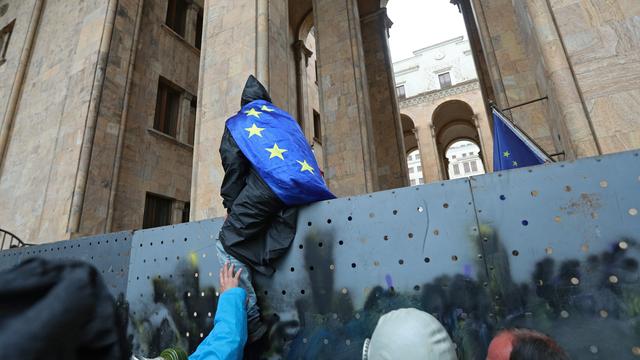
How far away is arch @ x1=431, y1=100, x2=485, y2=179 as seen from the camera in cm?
2639

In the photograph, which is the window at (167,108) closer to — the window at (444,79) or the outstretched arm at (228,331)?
the outstretched arm at (228,331)

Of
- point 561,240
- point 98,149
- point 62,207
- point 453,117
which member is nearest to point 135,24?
point 98,149

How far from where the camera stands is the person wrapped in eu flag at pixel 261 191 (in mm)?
2439

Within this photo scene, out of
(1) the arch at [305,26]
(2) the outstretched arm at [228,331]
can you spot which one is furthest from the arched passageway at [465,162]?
(2) the outstretched arm at [228,331]

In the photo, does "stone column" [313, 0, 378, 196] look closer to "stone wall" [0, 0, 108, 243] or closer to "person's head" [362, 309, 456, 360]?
"stone wall" [0, 0, 108, 243]

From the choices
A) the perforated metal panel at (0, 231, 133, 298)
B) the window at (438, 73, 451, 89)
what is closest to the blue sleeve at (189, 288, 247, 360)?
the perforated metal panel at (0, 231, 133, 298)

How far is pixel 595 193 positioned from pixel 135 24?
12.0 metres

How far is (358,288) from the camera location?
225 cm

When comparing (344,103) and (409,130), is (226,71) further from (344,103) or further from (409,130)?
(409,130)

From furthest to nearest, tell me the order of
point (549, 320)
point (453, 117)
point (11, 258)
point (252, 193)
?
1. point (453, 117)
2. point (11, 258)
3. point (252, 193)
4. point (549, 320)

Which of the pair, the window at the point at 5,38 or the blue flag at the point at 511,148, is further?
the window at the point at 5,38

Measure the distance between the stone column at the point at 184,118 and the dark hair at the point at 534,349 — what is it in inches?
479

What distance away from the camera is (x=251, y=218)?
244 cm

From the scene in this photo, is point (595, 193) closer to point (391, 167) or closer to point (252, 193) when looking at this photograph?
point (252, 193)
